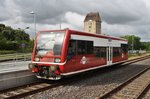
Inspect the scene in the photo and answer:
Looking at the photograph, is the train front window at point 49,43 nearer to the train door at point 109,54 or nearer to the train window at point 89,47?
the train window at point 89,47

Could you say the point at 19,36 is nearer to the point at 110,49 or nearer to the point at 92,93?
the point at 110,49

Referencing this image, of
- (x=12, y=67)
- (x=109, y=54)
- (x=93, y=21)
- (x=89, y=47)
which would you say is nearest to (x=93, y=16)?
(x=93, y=21)

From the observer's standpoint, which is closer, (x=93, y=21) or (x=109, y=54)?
(x=109, y=54)

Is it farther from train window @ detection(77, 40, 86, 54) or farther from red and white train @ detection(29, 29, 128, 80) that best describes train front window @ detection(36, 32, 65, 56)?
train window @ detection(77, 40, 86, 54)

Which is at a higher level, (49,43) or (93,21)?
(93,21)

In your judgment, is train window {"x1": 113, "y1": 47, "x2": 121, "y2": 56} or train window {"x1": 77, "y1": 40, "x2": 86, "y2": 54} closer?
train window {"x1": 77, "y1": 40, "x2": 86, "y2": 54}

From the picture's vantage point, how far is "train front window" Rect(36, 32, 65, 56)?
1366cm

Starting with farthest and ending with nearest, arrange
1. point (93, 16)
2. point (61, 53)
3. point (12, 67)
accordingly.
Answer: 1. point (93, 16)
2. point (12, 67)
3. point (61, 53)

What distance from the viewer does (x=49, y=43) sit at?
A: 553 inches

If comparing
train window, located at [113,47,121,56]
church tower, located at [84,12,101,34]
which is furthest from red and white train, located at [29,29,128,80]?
church tower, located at [84,12,101,34]

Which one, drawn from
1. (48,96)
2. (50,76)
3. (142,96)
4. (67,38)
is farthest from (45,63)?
(142,96)

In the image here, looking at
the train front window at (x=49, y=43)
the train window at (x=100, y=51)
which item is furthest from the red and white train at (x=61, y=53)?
the train window at (x=100, y=51)

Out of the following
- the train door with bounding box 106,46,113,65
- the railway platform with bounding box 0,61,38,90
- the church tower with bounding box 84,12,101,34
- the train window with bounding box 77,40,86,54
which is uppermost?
the church tower with bounding box 84,12,101,34

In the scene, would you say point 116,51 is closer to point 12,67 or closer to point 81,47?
point 81,47
